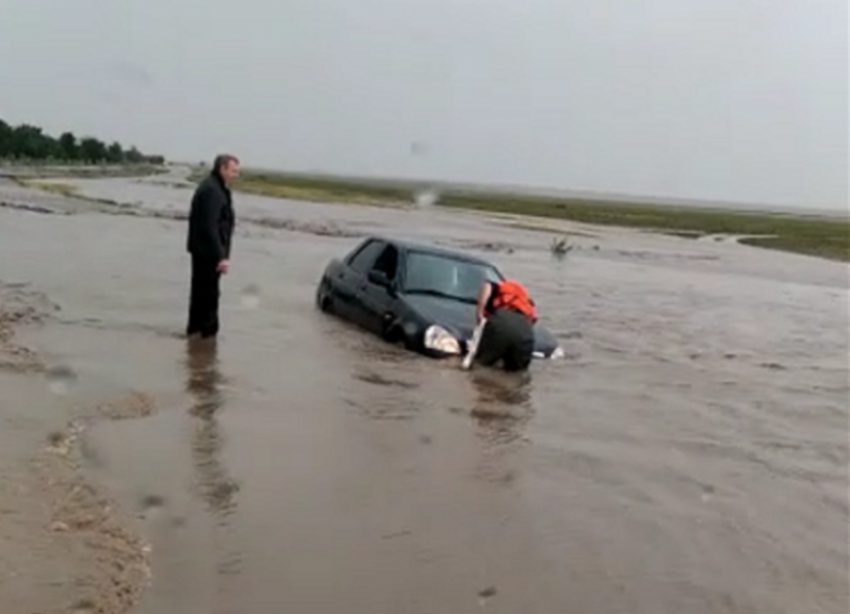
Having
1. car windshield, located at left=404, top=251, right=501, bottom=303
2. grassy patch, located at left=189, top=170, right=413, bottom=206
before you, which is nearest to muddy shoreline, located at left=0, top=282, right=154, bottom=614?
car windshield, located at left=404, top=251, right=501, bottom=303

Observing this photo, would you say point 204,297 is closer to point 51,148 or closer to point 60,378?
point 60,378

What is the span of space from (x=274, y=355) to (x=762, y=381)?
17.1 ft

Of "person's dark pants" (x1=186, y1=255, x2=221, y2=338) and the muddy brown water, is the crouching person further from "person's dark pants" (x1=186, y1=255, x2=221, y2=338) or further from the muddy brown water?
"person's dark pants" (x1=186, y1=255, x2=221, y2=338)

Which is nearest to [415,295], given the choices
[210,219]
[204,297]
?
[204,297]

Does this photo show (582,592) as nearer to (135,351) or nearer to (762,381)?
(135,351)

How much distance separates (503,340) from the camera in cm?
1070

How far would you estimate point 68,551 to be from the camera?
5.02m

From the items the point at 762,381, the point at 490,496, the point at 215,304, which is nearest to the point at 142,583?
the point at 490,496

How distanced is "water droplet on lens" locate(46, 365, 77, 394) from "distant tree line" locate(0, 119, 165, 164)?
96.6 m

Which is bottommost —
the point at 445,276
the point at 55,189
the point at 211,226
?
the point at 55,189

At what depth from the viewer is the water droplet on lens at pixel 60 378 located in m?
8.56

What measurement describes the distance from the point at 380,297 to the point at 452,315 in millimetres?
1083

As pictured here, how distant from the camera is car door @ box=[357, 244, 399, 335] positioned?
480 inches

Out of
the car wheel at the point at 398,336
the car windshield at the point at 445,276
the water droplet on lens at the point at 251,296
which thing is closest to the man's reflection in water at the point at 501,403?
the car wheel at the point at 398,336
